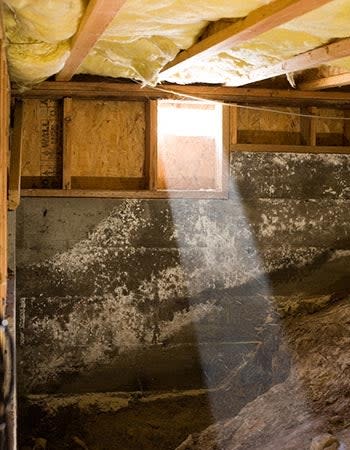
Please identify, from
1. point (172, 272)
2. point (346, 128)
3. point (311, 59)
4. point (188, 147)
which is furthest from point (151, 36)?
point (346, 128)

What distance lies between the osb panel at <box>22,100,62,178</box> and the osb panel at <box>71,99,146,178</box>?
0.40ft

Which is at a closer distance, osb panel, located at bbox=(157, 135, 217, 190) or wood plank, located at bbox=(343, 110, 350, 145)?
osb panel, located at bbox=(157, 135, 217, 190)

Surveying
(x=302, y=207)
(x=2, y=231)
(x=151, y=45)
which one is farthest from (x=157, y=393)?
(x=151, y=45)

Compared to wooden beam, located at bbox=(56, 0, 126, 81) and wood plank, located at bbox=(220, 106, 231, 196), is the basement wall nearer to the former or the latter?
wood plank, located at bbox=(220, 106, 231, 196)

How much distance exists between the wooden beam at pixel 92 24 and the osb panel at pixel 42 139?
3.98 ft

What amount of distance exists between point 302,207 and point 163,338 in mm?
1564

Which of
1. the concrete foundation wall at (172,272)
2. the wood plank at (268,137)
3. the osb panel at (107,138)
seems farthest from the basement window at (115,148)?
the wood plank at (268,137)

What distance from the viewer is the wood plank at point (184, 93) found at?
4230mm

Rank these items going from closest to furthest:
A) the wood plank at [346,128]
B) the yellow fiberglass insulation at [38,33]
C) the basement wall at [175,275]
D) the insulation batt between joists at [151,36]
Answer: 1. the yellow fiberglass insulation at [38,33]
2. the insulation batt between joists at [151,36]
3. the basement wall at [175,275]
4. the wood plank at [346,128]

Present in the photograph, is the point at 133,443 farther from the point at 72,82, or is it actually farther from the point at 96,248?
the point at 72,82

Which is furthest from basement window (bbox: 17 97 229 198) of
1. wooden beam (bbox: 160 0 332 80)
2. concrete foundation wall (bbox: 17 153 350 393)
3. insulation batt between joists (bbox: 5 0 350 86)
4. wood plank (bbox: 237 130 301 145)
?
wooden beam (bbox: 160 0 332 80)

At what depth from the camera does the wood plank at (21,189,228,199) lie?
14.1ft

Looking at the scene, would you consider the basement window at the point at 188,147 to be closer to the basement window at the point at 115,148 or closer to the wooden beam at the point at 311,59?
the basement window at the point at 115,148

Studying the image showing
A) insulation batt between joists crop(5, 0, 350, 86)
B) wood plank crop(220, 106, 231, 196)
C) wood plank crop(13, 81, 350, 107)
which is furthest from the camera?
wood plank crop(220, 106, 231, 196)
